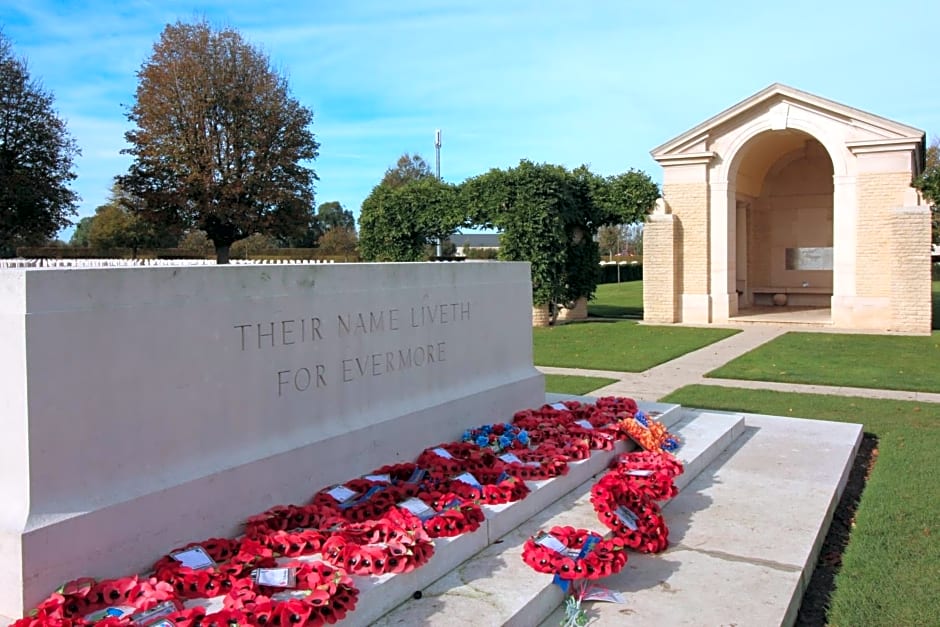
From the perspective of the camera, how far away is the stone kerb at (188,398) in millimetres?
3027

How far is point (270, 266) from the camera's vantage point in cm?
404

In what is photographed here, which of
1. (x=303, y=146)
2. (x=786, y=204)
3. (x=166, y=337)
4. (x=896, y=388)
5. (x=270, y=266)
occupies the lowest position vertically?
(x=896, y=388)

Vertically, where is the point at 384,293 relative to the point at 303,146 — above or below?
below

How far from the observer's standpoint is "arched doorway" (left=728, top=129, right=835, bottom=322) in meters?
22.2

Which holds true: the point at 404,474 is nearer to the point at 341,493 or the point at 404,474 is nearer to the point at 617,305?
the point at 341,493

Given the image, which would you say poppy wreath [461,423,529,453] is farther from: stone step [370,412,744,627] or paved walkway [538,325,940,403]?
paved walkway [538,325,940,403]

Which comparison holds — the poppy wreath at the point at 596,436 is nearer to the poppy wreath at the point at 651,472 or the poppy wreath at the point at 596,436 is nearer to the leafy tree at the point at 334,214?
the poppy wreath at the point at 651,472

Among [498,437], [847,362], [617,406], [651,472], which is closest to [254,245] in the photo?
[847,362]

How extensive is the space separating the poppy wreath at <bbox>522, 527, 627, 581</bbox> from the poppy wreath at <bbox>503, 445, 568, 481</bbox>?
0.75 m

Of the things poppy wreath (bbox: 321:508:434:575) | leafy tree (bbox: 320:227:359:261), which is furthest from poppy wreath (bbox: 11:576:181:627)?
leafy tree (bbox: 320:227:359:261)

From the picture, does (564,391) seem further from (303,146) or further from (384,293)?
(303,146)

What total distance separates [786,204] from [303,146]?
18597mm

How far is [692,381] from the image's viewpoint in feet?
34.5

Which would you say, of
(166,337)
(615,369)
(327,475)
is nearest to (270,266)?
(166,337)
